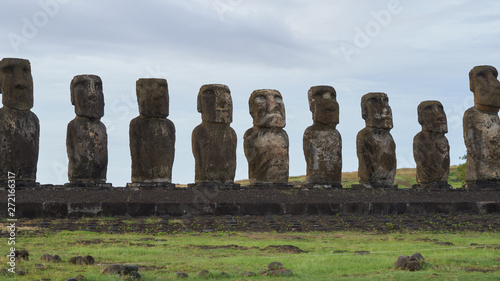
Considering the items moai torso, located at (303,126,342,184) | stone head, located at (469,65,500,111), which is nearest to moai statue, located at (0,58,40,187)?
moai torso, located at (303,126,342,184)

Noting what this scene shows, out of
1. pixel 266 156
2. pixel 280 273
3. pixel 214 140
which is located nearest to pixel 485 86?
pixel 266 156

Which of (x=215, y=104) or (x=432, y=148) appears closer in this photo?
(x=215, y=104)

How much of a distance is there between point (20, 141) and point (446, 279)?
446 inches

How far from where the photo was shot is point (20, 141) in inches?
632

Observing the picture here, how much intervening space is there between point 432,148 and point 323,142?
368 centimetres

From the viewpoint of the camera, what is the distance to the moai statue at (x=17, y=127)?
16.0 metres

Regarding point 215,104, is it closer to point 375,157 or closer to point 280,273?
point 375,157

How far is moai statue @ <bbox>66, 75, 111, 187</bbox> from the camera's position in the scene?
16891 millimetres

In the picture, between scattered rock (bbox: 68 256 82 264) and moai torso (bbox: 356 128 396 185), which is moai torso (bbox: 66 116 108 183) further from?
scattered rock (bbox: 68 256 82 264)

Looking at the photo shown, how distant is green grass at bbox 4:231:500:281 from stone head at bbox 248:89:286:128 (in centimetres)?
699

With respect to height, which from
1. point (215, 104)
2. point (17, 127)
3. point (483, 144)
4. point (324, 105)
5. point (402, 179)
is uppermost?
point (324, 105)

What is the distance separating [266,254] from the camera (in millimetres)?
9102

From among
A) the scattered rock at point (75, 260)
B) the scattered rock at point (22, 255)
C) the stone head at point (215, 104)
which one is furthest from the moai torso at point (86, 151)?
the scattered rock at point (75, 260)

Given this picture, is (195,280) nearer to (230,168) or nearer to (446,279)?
(446,279)
